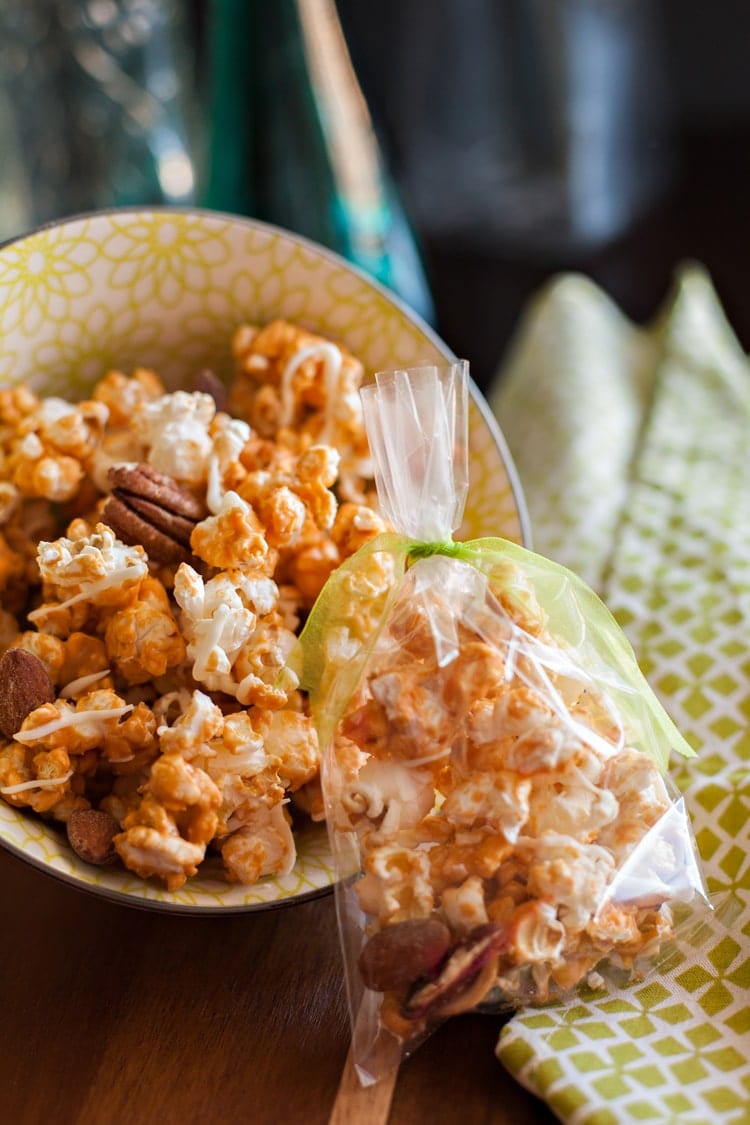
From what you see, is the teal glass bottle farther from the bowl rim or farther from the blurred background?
the bowl rim

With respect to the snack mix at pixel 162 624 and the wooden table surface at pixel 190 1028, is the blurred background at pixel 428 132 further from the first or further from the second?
the wooden table surface at pixel 190 1028

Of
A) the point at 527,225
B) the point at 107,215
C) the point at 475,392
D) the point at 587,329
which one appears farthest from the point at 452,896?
the point at 527,225

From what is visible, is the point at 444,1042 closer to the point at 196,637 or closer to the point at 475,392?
the point at 196,637

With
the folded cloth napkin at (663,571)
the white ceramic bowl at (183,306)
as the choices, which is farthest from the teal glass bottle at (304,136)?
the white ceramic bowl at (183,306)

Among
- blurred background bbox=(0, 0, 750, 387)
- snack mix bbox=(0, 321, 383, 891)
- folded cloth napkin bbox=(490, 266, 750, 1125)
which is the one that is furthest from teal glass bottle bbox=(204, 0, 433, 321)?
snack mix bbox=(0, 321, 383, 891)

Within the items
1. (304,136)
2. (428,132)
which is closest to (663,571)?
(304,136)

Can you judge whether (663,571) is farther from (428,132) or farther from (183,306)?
(428,132)
